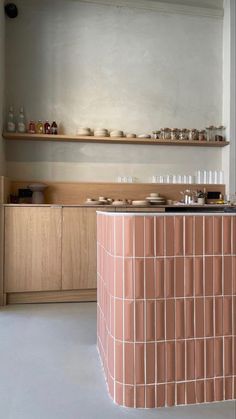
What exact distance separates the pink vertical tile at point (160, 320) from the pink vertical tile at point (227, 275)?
338 mm

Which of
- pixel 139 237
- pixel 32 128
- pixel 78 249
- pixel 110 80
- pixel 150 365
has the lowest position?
pixel 150 365

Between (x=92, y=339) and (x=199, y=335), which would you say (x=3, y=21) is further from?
(x=199, y=335)

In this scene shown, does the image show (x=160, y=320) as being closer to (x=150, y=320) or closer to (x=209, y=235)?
(x=150, y=320)

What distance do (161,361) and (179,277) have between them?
416 mm

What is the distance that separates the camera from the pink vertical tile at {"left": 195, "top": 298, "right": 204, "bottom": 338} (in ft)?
5.54

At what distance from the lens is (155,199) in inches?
174

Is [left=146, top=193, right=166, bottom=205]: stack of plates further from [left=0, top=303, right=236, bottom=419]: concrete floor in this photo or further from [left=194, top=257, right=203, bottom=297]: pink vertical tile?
[left=194, top=257, right=203, bottom=297]: pink vertical tile

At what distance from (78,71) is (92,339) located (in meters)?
3.45

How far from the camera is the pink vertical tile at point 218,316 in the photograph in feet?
5.59

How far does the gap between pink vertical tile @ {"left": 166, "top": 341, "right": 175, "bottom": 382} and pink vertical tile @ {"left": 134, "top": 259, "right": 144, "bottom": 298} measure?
289 mm

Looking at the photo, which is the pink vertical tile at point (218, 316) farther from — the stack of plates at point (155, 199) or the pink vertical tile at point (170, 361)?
the stack of plates at point (155, 199)

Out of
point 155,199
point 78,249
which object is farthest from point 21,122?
point 155,199

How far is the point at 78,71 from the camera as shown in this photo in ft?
14.8

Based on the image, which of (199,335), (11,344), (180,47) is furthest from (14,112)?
(199,335)
